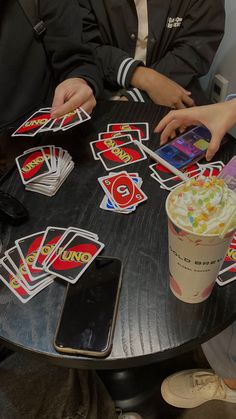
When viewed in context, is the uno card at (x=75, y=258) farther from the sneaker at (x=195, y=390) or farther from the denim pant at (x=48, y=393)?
the sneaker at (x=195, y=390)

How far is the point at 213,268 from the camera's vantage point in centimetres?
61

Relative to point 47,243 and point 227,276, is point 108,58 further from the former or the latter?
point 227,276

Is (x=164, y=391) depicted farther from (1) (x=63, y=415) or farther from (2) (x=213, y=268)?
(2) (x=213, y=268)

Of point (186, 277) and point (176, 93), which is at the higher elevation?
point (186, 277)

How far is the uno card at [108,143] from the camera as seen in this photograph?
1042 mm

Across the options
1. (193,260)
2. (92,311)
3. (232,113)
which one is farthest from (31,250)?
(232,113)

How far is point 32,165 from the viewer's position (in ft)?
3.19

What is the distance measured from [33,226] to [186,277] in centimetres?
38

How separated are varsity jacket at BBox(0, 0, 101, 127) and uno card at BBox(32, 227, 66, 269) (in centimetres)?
58

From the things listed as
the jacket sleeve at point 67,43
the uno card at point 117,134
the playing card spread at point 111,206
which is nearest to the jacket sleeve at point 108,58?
the jacket sleeve at point 67,43

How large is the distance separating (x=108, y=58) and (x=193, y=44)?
1.12ft

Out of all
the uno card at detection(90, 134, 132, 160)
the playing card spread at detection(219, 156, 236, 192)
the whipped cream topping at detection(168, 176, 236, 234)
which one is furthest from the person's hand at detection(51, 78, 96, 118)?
the whipped cream topping at detection(168, 176, 236, 234)

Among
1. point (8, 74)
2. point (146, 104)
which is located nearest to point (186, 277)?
point (146, 104)

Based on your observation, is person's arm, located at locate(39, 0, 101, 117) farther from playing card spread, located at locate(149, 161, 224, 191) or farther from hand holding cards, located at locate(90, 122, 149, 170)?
playing card spread, located at locate(149, 161, 224, 191)
